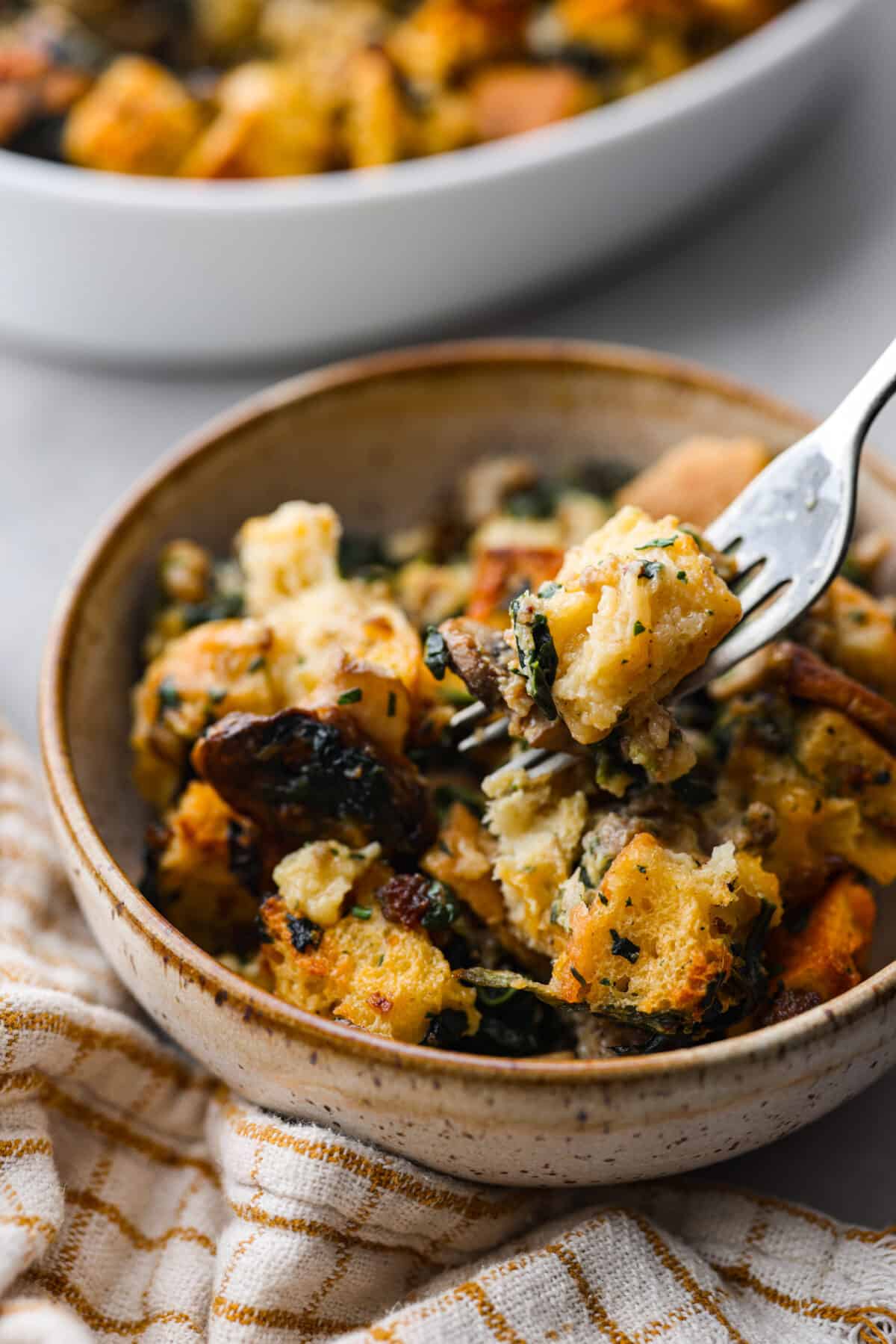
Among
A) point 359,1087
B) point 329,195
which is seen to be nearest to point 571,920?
point 359,1087

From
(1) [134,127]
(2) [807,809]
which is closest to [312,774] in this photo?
(2) [807,809]

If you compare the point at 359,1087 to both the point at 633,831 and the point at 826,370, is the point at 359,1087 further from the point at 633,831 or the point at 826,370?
the point at 826,370

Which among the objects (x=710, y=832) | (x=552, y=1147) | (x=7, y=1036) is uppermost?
(x=710, y=832)

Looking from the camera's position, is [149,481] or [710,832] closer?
[710,832]

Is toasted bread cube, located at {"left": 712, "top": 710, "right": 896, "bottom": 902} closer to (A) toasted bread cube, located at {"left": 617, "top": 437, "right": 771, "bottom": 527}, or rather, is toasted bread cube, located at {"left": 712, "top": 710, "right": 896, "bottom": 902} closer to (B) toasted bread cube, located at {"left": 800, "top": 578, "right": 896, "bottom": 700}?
(B) toasted bread cube, located at {"left": 800, "top": 578, "right": 896, "bottom": 700}

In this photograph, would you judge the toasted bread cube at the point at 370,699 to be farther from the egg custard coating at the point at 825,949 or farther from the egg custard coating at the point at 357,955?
the egg custard coating at the point at 825,949

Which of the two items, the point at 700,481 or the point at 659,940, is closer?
the point at 659,940

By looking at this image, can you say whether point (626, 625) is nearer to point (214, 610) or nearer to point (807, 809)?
point (807, 809)
